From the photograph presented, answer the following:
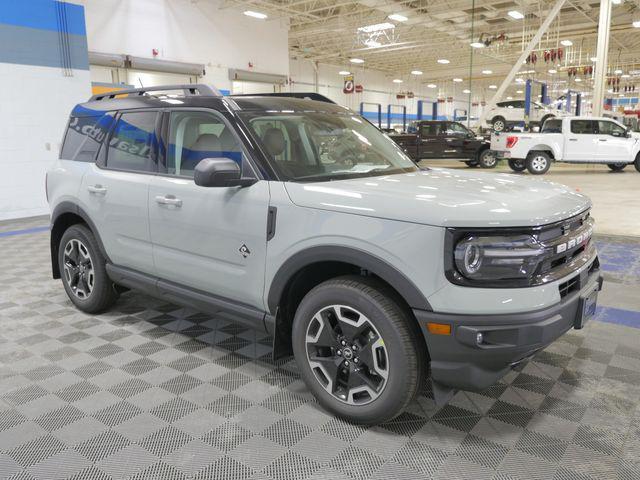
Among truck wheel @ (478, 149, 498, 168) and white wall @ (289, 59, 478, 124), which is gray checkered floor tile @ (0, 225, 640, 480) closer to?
truck wheel @ (478, 149, 498, 168)

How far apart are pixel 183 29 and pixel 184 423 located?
552 inches

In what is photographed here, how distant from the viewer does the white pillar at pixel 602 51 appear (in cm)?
1434

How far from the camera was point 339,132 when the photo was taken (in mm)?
3309

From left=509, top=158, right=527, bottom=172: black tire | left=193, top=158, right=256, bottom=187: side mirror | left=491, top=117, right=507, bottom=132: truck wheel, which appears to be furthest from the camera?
left=491, top=117, right=507, bottom=132: truck wheel

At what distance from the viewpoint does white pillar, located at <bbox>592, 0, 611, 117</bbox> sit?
1434cm

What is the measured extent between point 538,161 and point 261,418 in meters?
14.5

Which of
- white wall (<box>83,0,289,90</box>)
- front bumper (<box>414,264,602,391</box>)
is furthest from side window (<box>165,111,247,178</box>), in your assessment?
white wall (<box>83,0,289,90</box>)

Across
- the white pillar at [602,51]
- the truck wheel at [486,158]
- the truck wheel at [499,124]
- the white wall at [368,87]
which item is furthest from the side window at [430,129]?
the white wall at [368,87]

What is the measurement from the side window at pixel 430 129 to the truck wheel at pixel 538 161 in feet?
11.5

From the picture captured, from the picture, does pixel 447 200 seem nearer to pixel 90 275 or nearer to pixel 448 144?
pixel 90 275

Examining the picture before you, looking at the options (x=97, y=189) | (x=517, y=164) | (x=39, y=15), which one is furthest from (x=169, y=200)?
(x=517, y=164)

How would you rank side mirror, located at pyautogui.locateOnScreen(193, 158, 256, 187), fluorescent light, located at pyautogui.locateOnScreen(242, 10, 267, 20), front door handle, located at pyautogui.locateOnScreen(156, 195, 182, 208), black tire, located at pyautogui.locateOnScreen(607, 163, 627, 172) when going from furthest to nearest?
black tire, located at pyautogui.locateOnScreen(607, 163, 627, 172), fluorescent light, located at pyautogui.locateOnScreen(242, 10, 267, 20), front door handle, located at pyautogui.locateOnScreen(156, 195, 182, 208), side mirror, located at pyautogui.locateOnScreen(193, 158, 256, 187)

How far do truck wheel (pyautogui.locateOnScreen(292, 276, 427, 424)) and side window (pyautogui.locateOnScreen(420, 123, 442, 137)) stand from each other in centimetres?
1592

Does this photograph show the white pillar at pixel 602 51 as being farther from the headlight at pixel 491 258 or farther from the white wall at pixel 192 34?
the headlight at pixel 491 258
